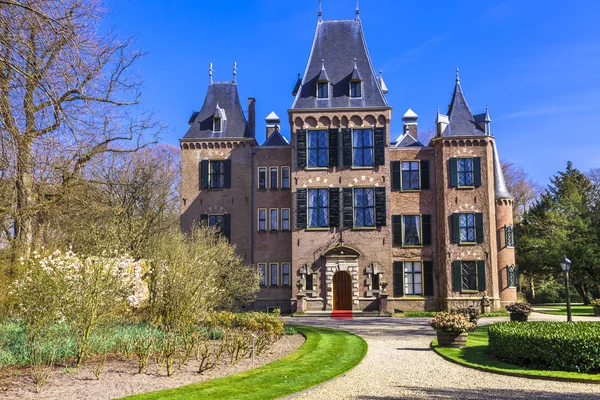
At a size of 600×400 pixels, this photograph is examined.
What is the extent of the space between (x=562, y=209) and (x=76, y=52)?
4402cm

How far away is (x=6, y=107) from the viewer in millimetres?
7828

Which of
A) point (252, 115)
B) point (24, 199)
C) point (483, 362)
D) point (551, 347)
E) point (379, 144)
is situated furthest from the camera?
point (252, 115)

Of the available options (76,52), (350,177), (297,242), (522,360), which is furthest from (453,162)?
(76,52)

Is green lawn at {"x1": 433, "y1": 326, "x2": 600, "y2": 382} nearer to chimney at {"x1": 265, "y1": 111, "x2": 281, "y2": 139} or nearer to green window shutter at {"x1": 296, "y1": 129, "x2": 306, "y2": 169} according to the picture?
green window shutter at {"x1": 296, "y1": 129, "x2": 306, "y2": 169}

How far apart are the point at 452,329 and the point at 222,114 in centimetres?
2247

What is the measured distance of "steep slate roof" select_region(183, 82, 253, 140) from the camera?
3403cm

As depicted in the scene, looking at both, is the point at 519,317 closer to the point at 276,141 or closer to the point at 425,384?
the point at 425,384

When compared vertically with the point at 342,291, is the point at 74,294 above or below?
above

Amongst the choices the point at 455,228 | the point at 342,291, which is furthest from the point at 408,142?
the point at 342,291

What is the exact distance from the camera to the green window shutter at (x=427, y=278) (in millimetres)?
31892

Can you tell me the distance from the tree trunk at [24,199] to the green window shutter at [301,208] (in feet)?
57.3

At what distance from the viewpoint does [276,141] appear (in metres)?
34.7

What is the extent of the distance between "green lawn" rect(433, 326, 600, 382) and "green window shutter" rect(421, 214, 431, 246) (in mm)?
13937

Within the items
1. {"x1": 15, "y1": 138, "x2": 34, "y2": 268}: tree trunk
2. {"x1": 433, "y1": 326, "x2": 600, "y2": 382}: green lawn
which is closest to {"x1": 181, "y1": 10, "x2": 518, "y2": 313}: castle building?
{"x1": 433, "y1": 326, "x2": 600, "y2": 382}: green lawn
